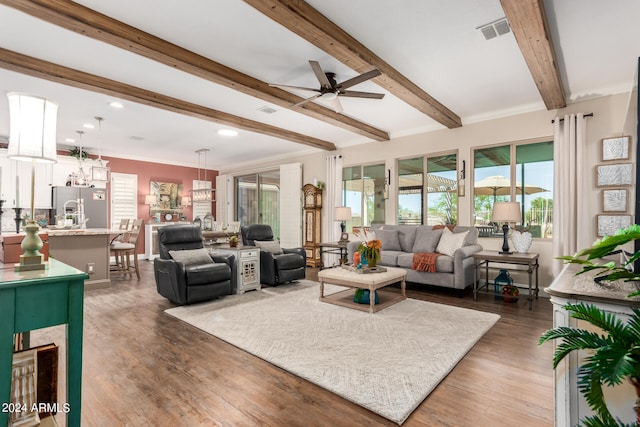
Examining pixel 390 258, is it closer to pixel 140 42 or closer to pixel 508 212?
pixel 508 212

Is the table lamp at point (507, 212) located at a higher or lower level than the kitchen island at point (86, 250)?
higher

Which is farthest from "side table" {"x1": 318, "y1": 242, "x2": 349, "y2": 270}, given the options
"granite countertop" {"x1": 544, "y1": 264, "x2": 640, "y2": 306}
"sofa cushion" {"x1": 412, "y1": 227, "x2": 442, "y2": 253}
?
"granite countertop" {"x1": 544, "y1": 264, "x2": 640, "y2": 306}

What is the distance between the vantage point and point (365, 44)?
9.96 feet

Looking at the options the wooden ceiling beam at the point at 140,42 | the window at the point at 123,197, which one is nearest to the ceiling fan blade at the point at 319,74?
the wooden ceiling beam at the point at 140,42

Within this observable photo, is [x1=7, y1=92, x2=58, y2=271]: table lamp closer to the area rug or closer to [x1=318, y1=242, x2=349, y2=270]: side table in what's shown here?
the area rug

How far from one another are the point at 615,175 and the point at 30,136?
5589mm

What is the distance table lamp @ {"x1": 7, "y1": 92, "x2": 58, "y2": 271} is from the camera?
1.50m

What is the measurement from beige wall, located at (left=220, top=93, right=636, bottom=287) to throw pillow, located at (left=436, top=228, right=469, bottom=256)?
56cm

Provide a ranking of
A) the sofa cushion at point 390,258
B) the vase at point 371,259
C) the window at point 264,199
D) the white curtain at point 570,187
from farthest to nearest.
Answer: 1. the window at point 264,199
2. the sofa cushion at point 390,258
3. the white curtain at point 570,187
4. the vase at point 371,259

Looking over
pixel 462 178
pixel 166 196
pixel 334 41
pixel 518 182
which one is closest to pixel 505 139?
pixel 518 182

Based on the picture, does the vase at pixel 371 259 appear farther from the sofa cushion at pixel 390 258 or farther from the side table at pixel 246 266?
the side table at pixel 246 266

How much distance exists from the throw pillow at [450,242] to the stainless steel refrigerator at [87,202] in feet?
22.1

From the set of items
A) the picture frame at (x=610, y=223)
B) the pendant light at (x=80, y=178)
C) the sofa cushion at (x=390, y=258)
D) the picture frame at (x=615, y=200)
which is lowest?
the sofa cushion at (x=390, y=258)

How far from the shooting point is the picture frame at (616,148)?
3.98 m
